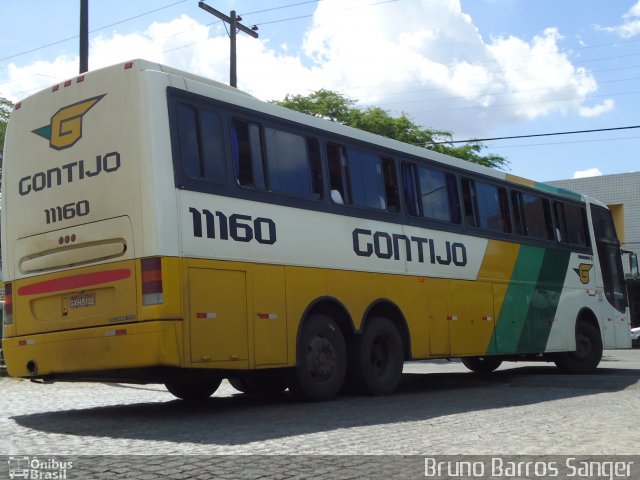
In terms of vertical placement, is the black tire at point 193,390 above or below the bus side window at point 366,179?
below

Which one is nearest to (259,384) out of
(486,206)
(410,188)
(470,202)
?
(410,188)

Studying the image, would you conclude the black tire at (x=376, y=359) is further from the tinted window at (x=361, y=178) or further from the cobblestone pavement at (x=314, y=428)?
the tinted window at (x=361, y=178)

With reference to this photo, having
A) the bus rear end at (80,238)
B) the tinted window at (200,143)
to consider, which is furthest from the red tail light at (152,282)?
the tinted window at (200,143)

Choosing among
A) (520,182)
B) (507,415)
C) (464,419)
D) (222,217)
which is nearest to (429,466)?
(464,419)

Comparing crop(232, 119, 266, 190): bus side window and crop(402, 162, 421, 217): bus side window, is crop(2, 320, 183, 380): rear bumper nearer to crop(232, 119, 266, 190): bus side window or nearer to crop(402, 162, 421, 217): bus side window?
crop(232, 119, 266, 190): bus side window

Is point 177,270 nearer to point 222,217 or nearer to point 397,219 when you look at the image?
point 222,217

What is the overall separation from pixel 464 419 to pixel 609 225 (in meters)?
11.7

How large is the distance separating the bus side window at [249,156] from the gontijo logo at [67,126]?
1.59 meters

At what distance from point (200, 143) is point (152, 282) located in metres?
1.68

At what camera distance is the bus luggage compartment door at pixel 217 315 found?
8742mm

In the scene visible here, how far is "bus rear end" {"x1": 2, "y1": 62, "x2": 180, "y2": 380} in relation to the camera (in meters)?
8.59

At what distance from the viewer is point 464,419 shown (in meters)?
8.61

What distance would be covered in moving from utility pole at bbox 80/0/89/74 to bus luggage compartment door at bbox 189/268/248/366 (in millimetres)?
11940

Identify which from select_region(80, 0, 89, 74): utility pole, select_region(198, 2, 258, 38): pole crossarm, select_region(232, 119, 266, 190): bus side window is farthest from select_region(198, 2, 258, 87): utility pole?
select_region(232, 119, 266, 190): bus side window
